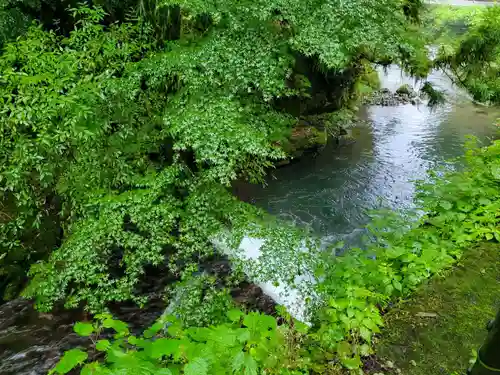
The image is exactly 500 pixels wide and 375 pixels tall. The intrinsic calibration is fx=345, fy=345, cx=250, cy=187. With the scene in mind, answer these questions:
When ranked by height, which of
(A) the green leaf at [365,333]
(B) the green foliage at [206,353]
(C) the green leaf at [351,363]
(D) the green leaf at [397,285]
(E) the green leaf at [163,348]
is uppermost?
(E) the green leaf at [163,348]

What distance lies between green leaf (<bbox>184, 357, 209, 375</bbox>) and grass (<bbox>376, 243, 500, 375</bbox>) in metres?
1.47

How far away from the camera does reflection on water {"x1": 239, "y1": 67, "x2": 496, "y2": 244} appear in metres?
7.43

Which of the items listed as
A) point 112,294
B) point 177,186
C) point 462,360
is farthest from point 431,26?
point 112,294

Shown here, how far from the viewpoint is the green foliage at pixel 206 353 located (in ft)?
5.24

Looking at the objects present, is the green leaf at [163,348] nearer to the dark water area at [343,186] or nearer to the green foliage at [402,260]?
the green foliage at [402,260]

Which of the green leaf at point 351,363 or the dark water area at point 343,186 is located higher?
the green leaf at point 351,363

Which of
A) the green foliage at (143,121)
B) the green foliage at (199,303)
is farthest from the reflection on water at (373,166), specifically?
the green foliage at (143,121)

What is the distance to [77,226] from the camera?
369 centimetres

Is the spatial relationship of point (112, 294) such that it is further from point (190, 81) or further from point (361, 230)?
point (361, 230)

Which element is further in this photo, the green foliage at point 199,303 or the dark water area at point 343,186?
the dark water area at point 343,186

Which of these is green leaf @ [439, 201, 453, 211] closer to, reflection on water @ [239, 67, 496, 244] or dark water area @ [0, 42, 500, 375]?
dark water area @ [0, 42, 500, 375]

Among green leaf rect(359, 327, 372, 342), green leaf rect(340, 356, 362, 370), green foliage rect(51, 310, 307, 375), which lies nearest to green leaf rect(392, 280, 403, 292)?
green leaf rect(359, 327, 372, 342)

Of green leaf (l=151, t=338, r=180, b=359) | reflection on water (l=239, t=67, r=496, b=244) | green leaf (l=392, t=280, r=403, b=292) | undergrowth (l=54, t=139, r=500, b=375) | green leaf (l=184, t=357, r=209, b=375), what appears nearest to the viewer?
green leaf (l=184, t=357, r=209, b=375)

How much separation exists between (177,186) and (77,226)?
114cm
